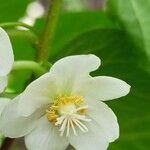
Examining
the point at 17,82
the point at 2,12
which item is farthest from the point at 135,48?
the point at 17,82

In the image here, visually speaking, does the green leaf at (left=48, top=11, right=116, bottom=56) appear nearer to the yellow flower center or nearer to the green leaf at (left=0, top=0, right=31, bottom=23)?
the green leaf at (left=0, top=0, right=31, bottom=23)

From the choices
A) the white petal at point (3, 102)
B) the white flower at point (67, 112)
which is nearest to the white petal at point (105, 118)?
the white flower at point (67, 112)

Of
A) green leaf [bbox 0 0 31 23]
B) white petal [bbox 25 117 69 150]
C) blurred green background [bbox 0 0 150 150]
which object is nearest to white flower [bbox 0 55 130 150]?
white petal [bbox 25 117 69 150]

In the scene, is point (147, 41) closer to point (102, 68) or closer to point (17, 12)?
point (102, 68)

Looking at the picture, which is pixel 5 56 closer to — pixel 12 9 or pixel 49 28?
pixel 49 28

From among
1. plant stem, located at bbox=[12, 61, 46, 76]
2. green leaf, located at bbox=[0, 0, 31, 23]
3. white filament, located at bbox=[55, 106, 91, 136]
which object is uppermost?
plant stem, located at bbox=[12, 61, 46, 76]

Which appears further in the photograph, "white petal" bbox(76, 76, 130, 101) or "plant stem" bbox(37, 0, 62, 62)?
"plant stem" bbox(37, 0, 62, 62)

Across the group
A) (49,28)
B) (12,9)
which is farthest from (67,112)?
(12,9)
